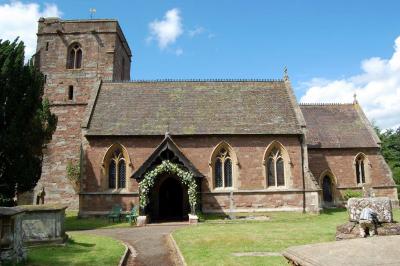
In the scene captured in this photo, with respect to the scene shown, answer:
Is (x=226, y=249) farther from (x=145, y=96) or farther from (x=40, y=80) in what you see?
(x=145, y=96)

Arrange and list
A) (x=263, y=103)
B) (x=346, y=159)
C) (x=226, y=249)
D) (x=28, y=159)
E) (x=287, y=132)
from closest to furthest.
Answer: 1. (x=226, y=249)
2. (x=28, y=159)
3. (x=287, y=132)
4. (x=263, y=103)
5. (x=346, y=159)

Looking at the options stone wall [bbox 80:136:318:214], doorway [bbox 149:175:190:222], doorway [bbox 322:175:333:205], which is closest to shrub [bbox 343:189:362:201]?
doorway [bbox 322:175:333:205]

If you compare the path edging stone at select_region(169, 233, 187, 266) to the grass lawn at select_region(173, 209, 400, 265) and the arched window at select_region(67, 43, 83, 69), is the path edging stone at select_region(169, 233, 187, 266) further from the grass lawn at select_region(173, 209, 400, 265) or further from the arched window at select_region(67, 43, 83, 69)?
the arched window at select_region(67, 43, 83, 69)

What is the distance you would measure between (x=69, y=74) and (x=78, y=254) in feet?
87.5

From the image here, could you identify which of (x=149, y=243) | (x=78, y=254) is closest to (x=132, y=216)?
(x=149, y=243)

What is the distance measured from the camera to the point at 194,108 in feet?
98.8

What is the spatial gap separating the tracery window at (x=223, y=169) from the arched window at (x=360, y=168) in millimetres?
14088

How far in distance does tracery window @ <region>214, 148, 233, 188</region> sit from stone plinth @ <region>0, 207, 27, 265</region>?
18130 millimetres

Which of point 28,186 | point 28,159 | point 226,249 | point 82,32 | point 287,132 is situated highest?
point 82,32

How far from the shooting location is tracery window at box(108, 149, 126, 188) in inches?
1086

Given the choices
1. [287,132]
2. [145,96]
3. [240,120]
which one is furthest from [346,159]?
[145,96]

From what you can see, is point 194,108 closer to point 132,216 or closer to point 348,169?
point 132,216

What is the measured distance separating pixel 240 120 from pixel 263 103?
318 centimetres

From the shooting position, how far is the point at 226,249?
504 inches
